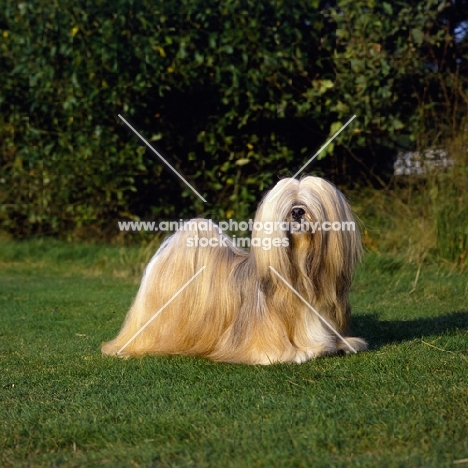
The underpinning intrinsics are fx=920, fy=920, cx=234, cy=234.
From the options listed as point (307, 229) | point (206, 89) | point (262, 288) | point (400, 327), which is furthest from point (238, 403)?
point (206, 89)

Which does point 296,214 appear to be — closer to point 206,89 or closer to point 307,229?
point 307,229

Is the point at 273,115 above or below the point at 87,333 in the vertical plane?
above

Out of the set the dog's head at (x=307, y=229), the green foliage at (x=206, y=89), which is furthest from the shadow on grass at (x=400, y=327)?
the green foliage at (x=206, y=89)

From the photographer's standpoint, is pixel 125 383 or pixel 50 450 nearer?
pixel 50 450

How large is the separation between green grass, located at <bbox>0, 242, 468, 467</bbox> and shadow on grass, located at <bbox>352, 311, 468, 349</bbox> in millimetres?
10

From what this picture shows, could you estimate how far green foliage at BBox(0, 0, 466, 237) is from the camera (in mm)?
10898

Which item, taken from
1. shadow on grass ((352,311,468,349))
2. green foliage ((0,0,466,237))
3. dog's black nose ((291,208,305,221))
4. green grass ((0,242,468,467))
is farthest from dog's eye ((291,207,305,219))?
green foliage ((0,0,466,237))

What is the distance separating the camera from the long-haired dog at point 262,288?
17.3 feet

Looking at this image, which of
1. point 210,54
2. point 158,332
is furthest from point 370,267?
point 158,332

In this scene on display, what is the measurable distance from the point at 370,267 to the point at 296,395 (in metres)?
5.19

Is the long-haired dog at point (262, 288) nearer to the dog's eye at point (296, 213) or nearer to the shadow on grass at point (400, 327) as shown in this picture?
the dog's eye at point (296, 213)

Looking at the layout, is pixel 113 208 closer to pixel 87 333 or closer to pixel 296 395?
pixel 87 333

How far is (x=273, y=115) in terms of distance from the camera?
1144 centimetres

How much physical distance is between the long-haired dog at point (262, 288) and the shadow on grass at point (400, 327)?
71cm
